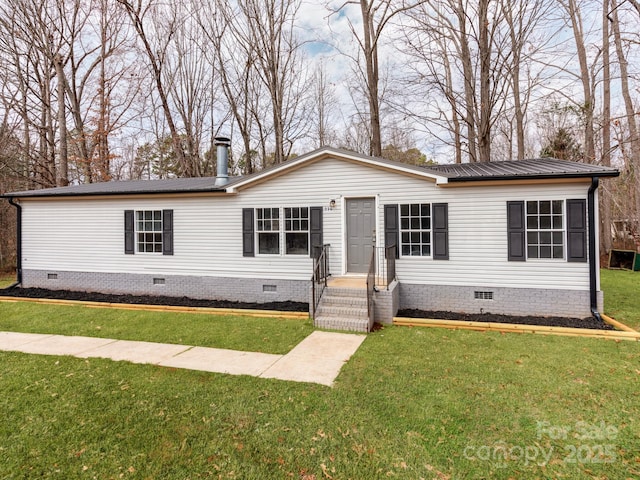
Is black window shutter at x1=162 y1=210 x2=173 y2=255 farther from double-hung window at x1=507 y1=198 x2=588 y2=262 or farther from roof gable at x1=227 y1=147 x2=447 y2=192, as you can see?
double-hung window at x1=507 y1=198 x2=588 y2=262

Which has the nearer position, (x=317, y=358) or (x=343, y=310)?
(x=317, y=358)

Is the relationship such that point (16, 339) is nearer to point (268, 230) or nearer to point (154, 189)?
point (154, 189)

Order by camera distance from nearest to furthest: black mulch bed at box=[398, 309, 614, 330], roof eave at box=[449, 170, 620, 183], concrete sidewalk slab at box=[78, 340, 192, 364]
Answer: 1. concrete sidewalk slab at box=[78, 340, 192, 364]
2. roof eave at box=[449, 170, 620, 183]
3. black mulch bed at box=[398, 309, 614, 330]

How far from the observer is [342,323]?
6.48 meters

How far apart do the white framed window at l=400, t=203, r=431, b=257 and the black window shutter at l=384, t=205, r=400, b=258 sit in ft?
0.40

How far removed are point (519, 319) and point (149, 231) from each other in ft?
32.1

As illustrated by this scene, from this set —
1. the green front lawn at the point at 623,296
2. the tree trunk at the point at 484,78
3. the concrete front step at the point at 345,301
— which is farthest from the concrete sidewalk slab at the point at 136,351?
the tree trunk at the point at 484,78

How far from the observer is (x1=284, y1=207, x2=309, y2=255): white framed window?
28.1 ft

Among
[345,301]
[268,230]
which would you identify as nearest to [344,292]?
[345,301]

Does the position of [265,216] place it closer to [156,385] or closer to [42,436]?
[156,385]

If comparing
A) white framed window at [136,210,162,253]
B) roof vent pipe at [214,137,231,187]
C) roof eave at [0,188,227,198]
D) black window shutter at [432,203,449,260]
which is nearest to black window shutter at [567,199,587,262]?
black window shutter at [432,203,449,260]

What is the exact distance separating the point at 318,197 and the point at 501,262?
14.7 ft

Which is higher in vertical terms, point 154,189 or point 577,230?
point 154,189

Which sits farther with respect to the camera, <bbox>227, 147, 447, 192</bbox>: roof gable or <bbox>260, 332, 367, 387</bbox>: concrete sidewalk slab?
<bbox>227, 147, 447, 192</bbox>: roof gable
